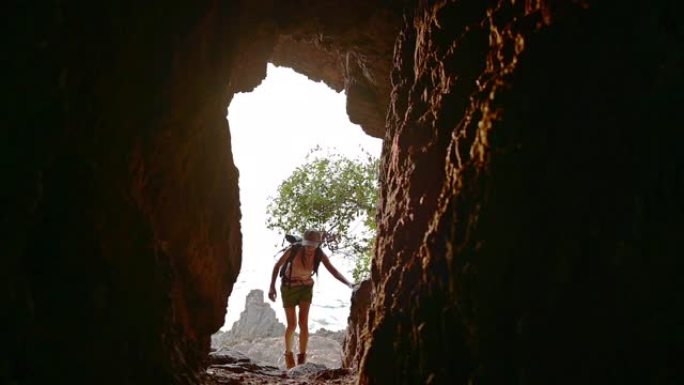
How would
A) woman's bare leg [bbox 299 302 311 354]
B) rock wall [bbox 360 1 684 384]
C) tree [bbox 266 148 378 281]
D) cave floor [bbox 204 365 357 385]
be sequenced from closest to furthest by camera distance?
rock wall [bbox 360 1 684 384] → cave floor [bbox 204 365 357 385] → woman's bare leg [bbox 299 302 311 354] → tree [bbox 266 148 378 281]

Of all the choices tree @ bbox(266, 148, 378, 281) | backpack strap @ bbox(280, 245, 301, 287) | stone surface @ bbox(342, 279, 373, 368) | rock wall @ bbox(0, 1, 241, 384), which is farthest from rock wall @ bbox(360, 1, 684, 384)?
tree @ bbox(266, 148, 378, 281)

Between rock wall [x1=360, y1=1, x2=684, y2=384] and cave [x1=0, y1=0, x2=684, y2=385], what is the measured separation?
0.01 metres

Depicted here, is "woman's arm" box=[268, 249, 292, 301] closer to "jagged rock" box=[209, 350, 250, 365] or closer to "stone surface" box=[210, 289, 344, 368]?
"jagged rock" box=[209, 350, 250, 365]

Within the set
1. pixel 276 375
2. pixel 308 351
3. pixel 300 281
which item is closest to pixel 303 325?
pixel 300 281

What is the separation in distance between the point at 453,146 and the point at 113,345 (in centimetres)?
286

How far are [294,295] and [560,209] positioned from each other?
572 centimetres

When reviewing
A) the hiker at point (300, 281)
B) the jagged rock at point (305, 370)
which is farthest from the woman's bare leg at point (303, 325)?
the jagged rock at point (305, 370)

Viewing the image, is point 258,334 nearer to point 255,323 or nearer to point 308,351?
point 255,323

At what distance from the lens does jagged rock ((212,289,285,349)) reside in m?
28.3

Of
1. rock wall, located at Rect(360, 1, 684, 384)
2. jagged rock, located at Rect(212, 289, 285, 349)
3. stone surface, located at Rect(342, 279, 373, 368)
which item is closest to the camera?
rock wall, located at Rect(360, 1, 684, 384)

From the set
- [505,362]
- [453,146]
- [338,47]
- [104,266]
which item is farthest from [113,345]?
[338,47]

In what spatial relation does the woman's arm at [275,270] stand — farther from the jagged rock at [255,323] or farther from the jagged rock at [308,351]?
the jagged rock at [255,323]

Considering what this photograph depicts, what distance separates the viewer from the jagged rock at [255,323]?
93.0 ft

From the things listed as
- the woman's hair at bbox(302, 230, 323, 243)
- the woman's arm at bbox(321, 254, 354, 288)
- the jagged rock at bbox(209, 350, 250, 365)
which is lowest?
the jagged rock at bbox(209, 350, 250, 365)
